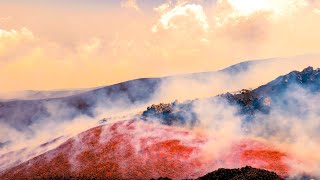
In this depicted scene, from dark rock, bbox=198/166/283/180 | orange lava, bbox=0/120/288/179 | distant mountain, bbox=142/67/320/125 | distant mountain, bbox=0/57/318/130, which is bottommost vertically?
dark rock, bbox=198/166/283/180

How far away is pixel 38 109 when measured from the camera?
9950cm

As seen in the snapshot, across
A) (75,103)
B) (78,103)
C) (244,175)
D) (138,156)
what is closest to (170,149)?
(138,156)

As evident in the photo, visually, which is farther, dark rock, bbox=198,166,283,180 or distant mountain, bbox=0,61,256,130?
distant mountain, bbox=0,61,256,130

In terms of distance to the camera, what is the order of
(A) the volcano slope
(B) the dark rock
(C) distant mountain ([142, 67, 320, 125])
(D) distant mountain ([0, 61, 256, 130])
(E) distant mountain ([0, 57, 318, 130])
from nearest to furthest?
(B) the dark rock, (A) the volcano slope, (C) distant mountain ([142, 67, 320, 125]), (E) distant mountain ([0, 57, 318, 130]), (D) distant mountain ([0, 61, 256, 130])

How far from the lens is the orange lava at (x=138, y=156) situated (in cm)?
3512

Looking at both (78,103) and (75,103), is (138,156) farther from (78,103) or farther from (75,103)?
(75,103)

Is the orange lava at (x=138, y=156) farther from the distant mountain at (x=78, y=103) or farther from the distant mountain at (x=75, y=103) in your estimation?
the distant mountain at (x=75, y=103)

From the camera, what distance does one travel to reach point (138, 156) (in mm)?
38469

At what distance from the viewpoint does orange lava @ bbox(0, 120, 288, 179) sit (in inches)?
1383

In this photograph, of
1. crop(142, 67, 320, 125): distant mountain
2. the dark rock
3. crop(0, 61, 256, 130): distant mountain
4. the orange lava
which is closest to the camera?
the dark rock

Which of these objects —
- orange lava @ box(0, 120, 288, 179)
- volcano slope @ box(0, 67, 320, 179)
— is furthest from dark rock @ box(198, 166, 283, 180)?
orange lava @ box(0, 120, 288, 179)

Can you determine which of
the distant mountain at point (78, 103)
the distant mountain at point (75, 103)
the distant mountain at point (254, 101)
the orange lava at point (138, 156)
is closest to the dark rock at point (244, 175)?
the orange lava at point (138, 156)

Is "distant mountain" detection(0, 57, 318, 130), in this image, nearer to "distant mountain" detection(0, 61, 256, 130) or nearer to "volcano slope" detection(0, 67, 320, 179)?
"distant mountain" detection(0, 61, 256, 130)

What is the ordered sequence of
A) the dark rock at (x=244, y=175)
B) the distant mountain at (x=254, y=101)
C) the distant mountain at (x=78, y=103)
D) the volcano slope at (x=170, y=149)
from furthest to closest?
the distant mountain at (x=78, y=103), the distant mountain at (x=254, y=101), the volcano slope at (x=170, y=149), the dark rock at (x=244, y=175)
